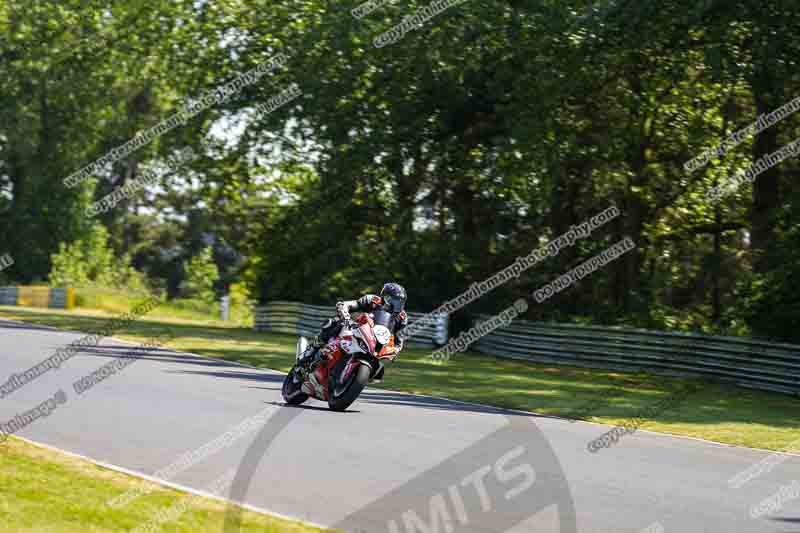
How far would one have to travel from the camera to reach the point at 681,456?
12547 millimetres

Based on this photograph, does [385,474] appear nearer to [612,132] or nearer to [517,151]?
[517,151]

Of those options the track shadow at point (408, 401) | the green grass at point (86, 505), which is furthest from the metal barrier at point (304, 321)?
the green grass at point (86, 505)

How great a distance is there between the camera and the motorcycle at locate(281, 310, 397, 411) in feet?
44.6

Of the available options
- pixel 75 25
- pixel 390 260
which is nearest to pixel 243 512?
pixel 390 260

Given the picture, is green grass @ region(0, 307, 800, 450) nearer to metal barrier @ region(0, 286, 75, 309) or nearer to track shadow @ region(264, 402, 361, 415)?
track shadow @ region(264, 402, 361, 415)

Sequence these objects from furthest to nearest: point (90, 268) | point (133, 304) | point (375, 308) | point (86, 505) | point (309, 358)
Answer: point (90, 268), point (133, 304), point (309, 358), point (375, 308), point (86, 505)

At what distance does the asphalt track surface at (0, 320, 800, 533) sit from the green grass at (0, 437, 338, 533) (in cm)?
46

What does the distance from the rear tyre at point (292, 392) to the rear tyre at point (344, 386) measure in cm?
52

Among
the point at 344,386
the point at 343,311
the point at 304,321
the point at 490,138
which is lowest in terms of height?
the point at 304,321

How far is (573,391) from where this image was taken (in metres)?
21.1

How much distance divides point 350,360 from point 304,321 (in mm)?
23608

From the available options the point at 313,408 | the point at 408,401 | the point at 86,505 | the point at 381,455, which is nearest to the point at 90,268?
the point at 408,401

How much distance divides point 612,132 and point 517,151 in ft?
11.1

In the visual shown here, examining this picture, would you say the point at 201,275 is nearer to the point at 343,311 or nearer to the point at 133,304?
the point at 133,304
